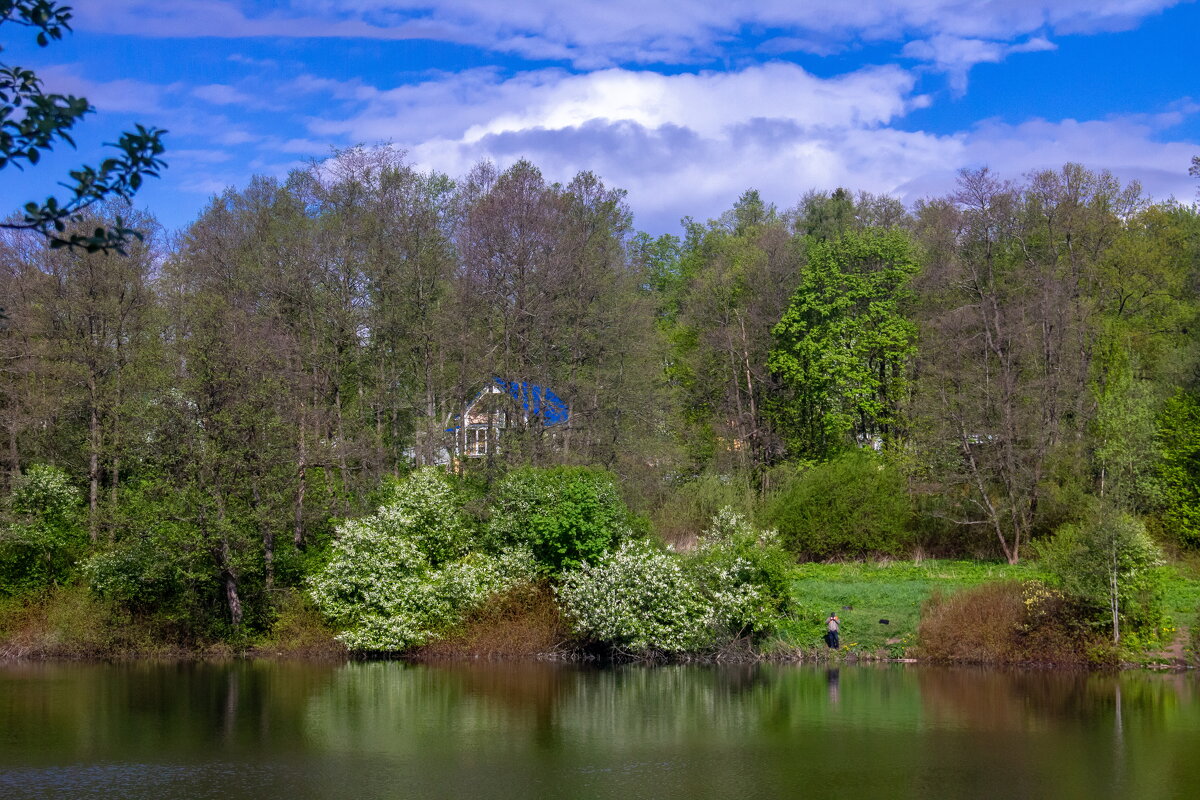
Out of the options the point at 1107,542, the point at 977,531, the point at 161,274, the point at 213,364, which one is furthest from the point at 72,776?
the point at 977,531

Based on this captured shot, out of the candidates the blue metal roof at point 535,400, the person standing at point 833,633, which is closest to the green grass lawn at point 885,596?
the person standing at point 833,633

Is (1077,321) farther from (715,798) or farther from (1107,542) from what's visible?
(715,798)

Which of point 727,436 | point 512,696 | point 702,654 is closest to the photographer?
point 512,696

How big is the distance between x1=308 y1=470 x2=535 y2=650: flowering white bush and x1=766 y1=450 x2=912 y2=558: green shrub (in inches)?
566

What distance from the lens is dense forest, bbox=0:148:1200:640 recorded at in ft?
132

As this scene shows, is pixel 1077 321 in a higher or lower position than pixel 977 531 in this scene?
higher

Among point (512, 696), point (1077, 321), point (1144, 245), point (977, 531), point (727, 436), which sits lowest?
point (512, 696)

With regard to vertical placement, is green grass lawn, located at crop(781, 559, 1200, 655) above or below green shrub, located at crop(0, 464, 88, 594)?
below

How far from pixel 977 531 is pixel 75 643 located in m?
36.3

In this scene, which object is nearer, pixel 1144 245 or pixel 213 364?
pixel 213 364

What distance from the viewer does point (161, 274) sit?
50.5 m

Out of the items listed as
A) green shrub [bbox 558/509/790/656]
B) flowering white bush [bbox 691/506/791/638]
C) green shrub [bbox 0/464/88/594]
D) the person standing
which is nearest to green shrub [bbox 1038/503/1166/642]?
the person standing

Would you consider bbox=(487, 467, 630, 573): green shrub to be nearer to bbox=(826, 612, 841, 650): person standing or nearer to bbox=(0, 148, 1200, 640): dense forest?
bbox=(0, 148, 1200, 640): dense forest

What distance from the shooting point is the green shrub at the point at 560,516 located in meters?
38.8
